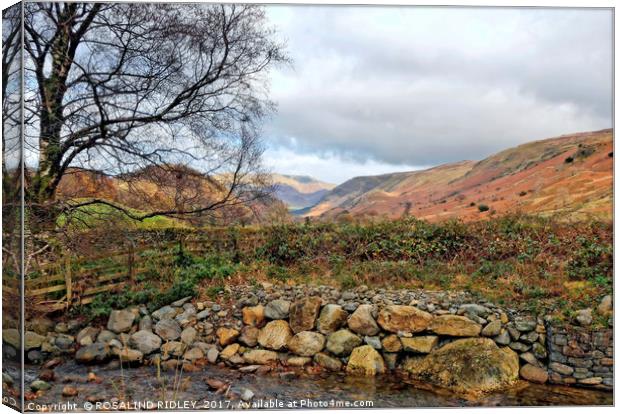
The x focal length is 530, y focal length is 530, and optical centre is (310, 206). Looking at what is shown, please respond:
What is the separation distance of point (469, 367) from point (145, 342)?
154 inches

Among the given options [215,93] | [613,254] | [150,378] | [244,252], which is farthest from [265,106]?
[613,254]

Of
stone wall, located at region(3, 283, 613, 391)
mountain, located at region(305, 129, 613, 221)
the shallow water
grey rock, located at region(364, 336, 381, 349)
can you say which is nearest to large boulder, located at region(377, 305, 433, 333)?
stone wall, located at region(3, 283, 613, 391)

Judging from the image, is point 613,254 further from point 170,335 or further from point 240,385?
point 170,335

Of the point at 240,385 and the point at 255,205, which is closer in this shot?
the point at 240,385

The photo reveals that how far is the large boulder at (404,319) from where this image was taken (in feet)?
21.7

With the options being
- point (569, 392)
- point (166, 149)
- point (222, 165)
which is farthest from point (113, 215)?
point (569, 392)

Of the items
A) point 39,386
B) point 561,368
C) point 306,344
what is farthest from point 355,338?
point 39,386

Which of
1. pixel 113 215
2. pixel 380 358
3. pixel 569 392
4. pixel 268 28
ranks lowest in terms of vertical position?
pixel 569 392

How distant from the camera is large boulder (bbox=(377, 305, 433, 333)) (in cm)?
661

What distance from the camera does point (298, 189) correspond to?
22.0 ft

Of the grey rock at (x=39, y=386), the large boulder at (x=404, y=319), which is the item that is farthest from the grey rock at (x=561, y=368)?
the grey rock at (x=39, y=386)

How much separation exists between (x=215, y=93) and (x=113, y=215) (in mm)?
1950

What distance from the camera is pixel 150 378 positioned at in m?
6.27

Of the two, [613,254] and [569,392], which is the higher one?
[613,254]
